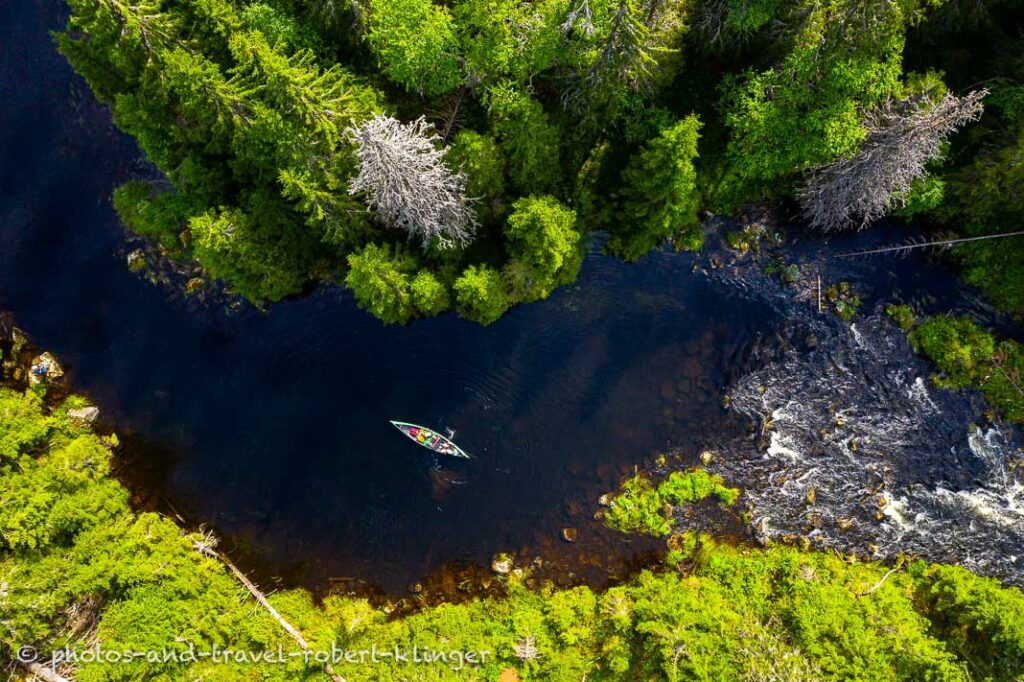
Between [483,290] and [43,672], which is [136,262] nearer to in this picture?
[43,672]

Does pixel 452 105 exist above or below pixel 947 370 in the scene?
below

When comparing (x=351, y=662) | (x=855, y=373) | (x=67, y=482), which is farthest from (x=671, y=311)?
(x=67, y=482)

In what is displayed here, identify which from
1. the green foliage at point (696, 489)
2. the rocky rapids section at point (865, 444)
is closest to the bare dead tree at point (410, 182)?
the rocky rapids section at point (865, 444)

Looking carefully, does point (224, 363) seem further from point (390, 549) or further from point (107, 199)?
point (390, 549)

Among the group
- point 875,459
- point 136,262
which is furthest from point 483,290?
point 875,459

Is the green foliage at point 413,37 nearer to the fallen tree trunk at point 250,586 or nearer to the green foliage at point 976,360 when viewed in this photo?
the fallen tree trunk at point 250,586

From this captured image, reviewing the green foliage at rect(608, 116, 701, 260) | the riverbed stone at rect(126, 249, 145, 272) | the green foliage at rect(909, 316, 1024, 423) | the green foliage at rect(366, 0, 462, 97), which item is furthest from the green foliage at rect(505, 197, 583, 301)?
the riverbed stone at rect(126, 249, 145, 272)

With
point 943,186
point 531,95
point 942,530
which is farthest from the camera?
point 942,530
